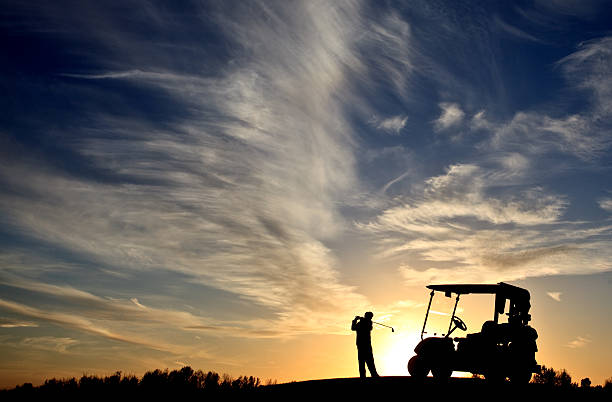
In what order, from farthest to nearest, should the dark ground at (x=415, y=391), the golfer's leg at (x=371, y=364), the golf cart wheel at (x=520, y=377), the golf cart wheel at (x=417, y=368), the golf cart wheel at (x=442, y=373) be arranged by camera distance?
1. the golf cart wheel at (x=417, y=368)
2. the golf cart wheel at (x=442, y=373)
3. the golfer's leg at (x=371, y=364)
4. the golf cart wheel at (x=520, y=377)
5. the dark ground at (x=415, y=391)

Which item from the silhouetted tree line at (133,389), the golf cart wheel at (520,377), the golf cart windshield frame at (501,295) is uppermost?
the golf cart windshield frame at (501,295)

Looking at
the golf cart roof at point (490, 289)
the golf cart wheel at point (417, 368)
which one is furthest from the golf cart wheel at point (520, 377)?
the golf cart wheel at point (417, 368)

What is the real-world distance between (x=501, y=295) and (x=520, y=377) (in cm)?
271

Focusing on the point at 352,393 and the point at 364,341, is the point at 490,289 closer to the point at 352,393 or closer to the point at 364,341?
the point at 364,341

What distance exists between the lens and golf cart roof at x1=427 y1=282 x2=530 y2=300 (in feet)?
51.3

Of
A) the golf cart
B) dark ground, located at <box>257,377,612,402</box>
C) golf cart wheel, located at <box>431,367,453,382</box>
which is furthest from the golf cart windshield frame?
dark ground, located at <box>257,377,612,402</box>

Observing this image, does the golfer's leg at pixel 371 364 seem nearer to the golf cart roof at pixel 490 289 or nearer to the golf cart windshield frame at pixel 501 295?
the golf cart windshield frame at pixel 501 295

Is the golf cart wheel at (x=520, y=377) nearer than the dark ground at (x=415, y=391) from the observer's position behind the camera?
No

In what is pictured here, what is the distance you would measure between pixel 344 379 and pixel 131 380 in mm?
11111

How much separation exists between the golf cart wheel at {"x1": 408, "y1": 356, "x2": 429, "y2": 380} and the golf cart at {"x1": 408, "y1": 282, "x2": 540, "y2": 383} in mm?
361

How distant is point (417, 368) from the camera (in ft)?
57.0

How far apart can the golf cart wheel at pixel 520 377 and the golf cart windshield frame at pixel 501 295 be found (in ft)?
5.17

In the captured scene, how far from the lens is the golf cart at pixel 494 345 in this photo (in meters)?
15.6

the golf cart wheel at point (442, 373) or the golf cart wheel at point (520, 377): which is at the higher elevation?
the golf cart wheel at point (520, 377)
